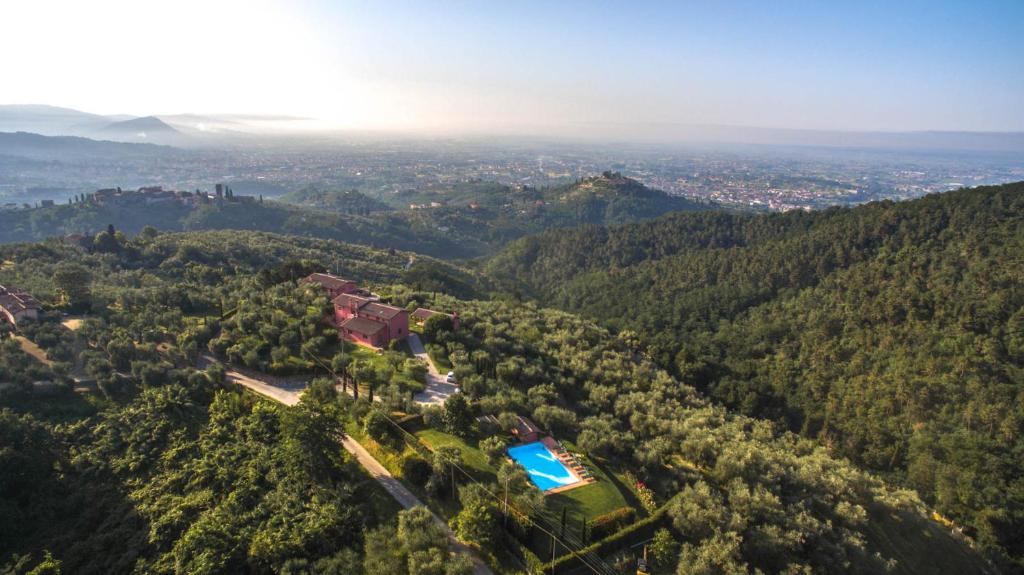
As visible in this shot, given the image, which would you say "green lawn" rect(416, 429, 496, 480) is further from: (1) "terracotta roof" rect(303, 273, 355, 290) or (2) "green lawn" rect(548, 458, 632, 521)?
(1) "terracotta roof" rect(303, 273, 355, 290)

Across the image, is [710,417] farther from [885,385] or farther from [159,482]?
[159,482]

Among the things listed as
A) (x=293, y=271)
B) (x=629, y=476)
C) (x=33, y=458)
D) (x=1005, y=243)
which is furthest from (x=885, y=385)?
(x=33, y=458)

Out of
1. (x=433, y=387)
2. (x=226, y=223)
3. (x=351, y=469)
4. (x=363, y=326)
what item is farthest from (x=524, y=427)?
(x=226, y=223)

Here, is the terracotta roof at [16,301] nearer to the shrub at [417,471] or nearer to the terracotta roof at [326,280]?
the terracotta roof at [326,280]

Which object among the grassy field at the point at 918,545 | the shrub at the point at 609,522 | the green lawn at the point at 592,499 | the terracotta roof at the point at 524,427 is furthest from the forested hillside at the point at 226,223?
the grassy field at the point at 918,545

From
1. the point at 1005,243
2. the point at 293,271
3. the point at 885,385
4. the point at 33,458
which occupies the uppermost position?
the point at 1005,243
